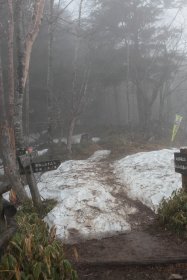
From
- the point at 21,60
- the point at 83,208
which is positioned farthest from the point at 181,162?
the point at 21,60

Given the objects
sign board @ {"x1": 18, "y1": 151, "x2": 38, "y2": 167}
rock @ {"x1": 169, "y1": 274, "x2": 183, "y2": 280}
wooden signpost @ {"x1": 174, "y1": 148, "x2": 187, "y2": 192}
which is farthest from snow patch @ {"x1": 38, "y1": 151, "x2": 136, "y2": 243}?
rock @ {"x1": 169, "y1": 274, "x2": 183, "y2": 280}

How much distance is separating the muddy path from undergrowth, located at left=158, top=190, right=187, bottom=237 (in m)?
0.19

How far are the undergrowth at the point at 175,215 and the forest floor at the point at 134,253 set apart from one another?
0.18m

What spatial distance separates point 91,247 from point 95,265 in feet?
3.14

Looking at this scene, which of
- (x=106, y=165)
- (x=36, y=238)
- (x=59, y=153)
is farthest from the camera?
(x=59, y=153)

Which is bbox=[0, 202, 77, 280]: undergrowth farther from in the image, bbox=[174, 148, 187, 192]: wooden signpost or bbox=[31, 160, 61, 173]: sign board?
bbox=[174, 148, 187, 192]: wooden signpost

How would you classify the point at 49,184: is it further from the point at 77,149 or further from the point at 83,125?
the point at 83,125

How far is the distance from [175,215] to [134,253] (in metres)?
1.50

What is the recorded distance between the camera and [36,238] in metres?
5.89

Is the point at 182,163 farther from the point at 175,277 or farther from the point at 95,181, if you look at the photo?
the point at 175,277

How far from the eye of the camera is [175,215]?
305 inches

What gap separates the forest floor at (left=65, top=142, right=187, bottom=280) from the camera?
19.2 ft

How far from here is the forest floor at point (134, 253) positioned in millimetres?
5840

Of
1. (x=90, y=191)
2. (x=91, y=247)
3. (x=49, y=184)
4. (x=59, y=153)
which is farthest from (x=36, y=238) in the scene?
(x=59, y=153)
